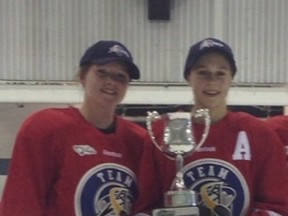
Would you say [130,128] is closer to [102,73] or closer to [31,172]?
[102,73]

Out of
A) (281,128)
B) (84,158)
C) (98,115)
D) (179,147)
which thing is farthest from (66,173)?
(281,128)

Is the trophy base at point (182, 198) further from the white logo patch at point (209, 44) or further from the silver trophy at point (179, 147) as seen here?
the white logo patch at point (209, 44)

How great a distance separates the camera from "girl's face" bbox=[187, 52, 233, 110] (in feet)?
5.50

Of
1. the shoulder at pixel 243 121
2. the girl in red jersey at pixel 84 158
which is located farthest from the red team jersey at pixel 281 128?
the girl in red jersey at pixel 84 158

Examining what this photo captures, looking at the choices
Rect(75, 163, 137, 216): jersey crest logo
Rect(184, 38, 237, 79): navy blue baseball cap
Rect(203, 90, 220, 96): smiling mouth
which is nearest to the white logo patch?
Rect(184, 38, 237, 79): navy blue baseball cap

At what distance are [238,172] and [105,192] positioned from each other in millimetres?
301

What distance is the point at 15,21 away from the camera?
331cm

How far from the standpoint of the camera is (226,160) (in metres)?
1.67

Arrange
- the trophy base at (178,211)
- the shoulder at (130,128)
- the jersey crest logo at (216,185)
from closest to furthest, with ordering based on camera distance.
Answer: the trophy base at (178,211) → the jersey crest logo at (216,185) → the shoulder at (130,128)

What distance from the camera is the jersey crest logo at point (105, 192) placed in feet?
5.57

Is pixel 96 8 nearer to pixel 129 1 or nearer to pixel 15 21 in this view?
pixel 129 1

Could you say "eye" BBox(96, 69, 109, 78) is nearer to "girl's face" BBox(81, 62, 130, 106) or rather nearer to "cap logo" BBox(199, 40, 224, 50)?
"girl's face" BBox(81, 62, 130, 106)

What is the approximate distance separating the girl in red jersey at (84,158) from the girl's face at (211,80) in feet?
0.52

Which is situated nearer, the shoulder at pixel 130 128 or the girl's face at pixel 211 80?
the girl's face at pixel 211 80
